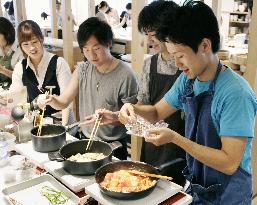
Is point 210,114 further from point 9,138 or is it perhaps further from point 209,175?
point 9,138

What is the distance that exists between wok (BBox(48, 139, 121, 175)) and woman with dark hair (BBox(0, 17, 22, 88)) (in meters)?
2.42

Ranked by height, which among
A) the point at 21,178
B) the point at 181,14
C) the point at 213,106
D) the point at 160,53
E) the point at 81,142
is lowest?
the point at 21,178

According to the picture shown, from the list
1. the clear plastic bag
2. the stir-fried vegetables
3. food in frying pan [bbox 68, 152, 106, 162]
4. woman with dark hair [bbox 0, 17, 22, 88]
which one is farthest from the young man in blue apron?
woman with dark hair [bbox 0, 17, 22, 88]

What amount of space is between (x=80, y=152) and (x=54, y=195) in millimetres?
381

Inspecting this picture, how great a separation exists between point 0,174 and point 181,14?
4.72ft

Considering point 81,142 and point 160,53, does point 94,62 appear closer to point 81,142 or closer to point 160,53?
point 160,53

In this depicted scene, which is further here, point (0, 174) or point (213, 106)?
point (0, 174)

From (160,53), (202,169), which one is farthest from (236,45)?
(202,169)

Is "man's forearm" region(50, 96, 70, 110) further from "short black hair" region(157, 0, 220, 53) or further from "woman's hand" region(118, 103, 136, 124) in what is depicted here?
"short black hair" region(157, 0, 220, 53)

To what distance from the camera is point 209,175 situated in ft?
5.77

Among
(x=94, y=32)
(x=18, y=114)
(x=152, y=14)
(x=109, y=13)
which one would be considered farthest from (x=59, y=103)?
(x=109, y=13)

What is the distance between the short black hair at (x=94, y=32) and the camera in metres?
2.56

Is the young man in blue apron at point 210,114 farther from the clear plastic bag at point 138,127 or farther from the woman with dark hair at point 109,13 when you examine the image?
the woman with dark hair at point 109,13

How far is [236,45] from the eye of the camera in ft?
21.1
